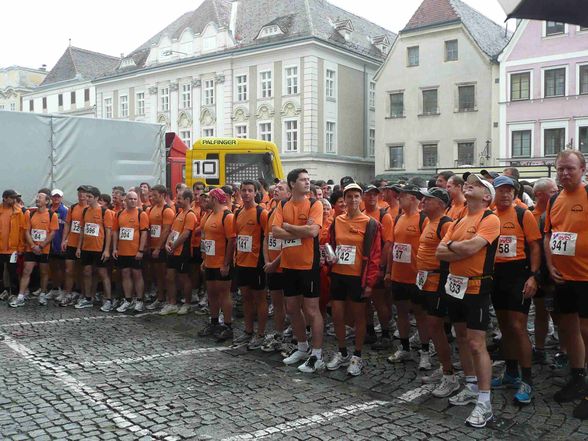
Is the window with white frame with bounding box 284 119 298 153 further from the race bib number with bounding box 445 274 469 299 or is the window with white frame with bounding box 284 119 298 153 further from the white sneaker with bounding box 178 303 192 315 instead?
the race bib number with bounding box 445 274 469 299

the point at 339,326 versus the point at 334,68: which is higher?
the point at 334,68

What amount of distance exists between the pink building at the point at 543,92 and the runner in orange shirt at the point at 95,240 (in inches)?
1044

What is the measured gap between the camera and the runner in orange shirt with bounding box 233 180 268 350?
25.4 ft

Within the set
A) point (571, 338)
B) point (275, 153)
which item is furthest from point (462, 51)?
point (571, 338)

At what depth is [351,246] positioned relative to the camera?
21.8 feet

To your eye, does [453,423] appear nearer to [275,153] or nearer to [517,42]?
[275,153]

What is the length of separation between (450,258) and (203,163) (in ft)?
36.7

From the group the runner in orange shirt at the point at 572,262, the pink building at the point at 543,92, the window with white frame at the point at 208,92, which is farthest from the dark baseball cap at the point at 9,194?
the window with white frame at the point at 208,92

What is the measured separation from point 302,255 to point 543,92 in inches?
1147

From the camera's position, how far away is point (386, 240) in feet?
25.2

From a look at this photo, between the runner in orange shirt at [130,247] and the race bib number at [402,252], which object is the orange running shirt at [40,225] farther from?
the race bib number at [402,252]

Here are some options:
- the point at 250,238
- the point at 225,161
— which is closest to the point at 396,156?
A: the point at 225,161

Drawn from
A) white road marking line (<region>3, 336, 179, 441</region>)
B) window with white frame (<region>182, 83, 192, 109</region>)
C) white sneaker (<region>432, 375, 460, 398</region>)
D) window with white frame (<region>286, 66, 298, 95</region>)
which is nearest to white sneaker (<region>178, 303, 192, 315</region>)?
white road marking line (<region>3, 336, 179, 441</region>)

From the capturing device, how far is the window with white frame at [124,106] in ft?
158
